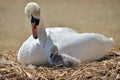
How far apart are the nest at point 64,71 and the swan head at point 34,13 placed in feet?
1.99

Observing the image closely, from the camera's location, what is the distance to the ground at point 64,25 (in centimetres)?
791

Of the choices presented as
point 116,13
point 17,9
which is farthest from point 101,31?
point 17,9

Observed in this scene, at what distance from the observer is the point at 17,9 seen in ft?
75.0

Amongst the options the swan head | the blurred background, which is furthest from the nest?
the blurred background

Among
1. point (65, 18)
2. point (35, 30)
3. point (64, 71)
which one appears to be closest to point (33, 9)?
point (35, 30)

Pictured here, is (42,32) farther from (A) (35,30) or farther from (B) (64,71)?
(B) (64,71)

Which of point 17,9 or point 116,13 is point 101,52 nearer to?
point 116,13

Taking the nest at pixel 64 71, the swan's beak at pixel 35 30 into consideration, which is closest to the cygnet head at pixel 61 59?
the nest at pixel 64 71

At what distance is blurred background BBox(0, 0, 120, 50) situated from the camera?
14846 millimetres

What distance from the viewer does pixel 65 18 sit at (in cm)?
1975

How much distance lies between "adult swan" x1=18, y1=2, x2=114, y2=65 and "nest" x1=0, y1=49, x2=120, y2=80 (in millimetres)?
168

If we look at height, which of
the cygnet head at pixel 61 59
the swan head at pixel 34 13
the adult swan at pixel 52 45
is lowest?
the cygnet head at pixel 61 59

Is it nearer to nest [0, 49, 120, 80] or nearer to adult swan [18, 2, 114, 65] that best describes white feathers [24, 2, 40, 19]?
adult swan [18, 2, 114, 65]

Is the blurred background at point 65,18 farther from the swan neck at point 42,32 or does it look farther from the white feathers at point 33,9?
the white feathers at point 33,9
